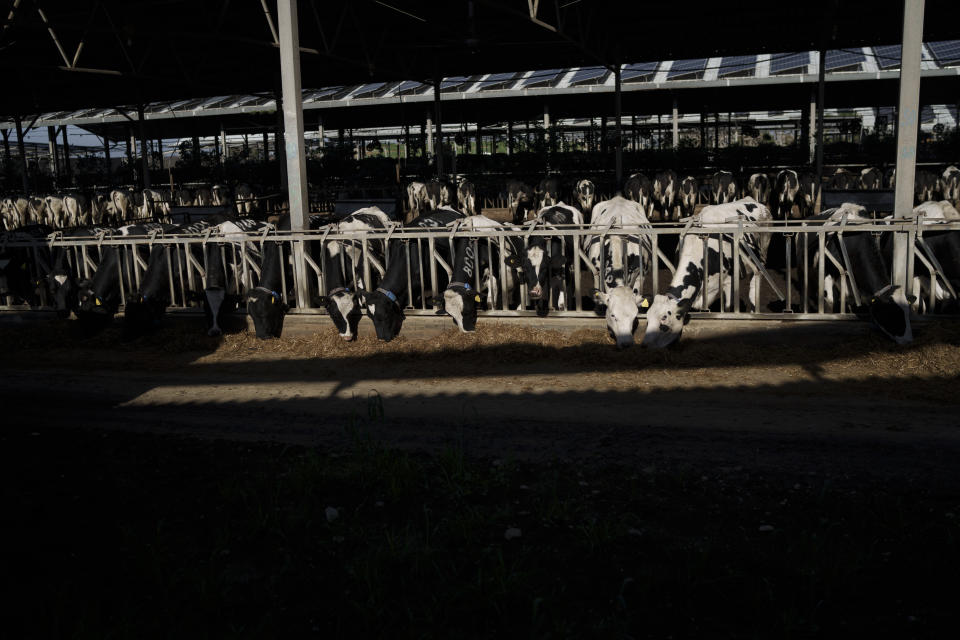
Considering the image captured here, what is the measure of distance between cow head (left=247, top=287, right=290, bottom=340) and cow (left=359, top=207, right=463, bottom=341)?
120 centimetres

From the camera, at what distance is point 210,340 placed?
10.6 m

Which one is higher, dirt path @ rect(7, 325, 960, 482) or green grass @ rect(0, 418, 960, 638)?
dirt path @ rect(7, 325, 960, 482)

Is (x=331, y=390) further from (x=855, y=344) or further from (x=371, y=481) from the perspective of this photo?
(x=855, y=344)

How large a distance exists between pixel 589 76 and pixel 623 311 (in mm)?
25240

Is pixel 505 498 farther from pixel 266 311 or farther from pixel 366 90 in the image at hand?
pixel 366 90

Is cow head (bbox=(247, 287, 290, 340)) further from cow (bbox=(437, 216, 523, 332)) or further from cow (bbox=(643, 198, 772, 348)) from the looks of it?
cow (bbox=(643, 198, 772, 348))

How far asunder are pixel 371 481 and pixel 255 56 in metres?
18.0

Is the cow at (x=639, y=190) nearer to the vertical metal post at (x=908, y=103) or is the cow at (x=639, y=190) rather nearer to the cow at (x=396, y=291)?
the cow at (x=396, y=291)

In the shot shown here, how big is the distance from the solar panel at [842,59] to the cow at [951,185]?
28.8ft

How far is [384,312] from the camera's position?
10039 mm

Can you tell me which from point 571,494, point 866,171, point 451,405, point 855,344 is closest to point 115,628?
point 571,494

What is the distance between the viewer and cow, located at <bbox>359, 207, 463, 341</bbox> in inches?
396

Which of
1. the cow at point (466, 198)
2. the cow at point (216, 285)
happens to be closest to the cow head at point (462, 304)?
the cow at point (216, 285)

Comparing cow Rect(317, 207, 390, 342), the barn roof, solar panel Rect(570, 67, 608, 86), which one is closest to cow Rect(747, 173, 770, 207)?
the barn roof
